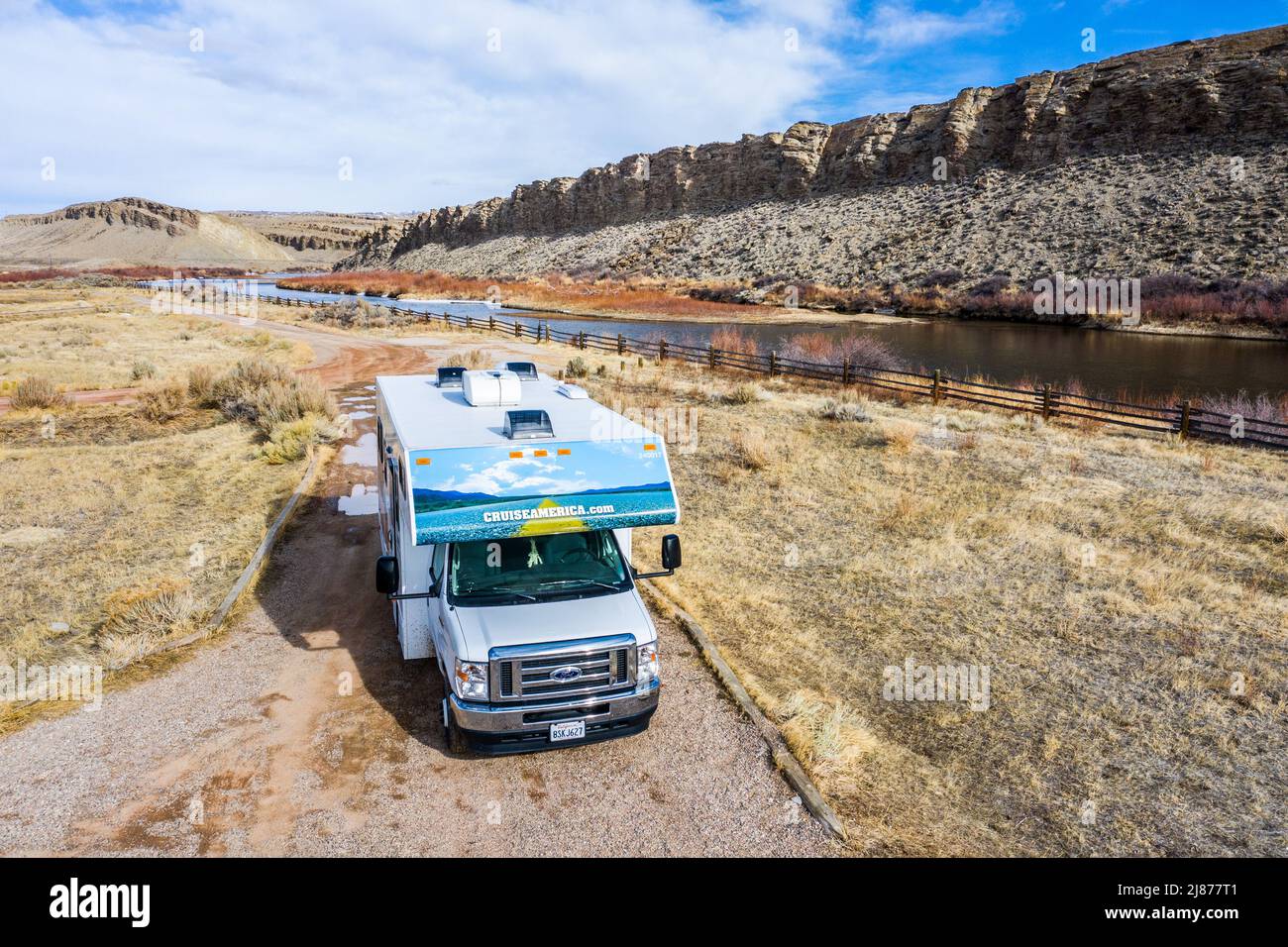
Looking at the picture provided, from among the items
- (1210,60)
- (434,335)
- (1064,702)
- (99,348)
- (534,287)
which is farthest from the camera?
(534,287)

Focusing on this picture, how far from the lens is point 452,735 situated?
7.21 meters

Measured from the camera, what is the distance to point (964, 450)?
18719 millimetres

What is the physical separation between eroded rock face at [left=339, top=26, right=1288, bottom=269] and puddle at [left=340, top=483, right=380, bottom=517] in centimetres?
7781

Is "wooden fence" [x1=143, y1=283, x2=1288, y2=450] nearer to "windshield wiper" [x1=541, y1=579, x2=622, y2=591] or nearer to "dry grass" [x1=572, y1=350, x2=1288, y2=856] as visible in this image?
"dry grass" [x1=572, y1=350, x2=1288, y2=856]

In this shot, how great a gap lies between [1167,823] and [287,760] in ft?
25.6

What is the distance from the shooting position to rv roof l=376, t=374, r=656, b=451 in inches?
298

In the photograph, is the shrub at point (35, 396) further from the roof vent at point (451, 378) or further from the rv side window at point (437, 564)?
the rv side window at point (437, 564)

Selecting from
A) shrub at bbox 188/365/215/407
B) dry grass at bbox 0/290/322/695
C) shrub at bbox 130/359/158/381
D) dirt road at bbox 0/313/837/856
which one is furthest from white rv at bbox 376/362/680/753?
shrub at bbox 130/359/158/381

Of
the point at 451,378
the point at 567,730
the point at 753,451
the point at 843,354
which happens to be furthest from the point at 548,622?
the point at 843,354

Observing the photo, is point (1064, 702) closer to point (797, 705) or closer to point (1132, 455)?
point (797, 705)

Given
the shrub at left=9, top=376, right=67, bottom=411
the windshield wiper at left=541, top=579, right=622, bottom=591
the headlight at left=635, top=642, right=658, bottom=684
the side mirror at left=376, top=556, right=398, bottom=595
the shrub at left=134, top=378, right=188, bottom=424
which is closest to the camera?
the headlight at left=635, top=642, right=658, bottom=684

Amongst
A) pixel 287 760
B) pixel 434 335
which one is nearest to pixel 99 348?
pixel 434 335

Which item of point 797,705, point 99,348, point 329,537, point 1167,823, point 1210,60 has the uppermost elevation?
point 1210,60

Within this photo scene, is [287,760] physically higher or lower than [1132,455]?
lower
